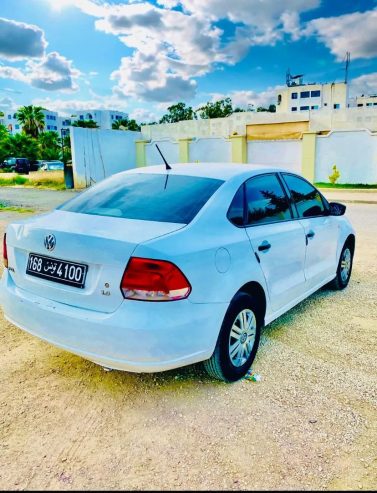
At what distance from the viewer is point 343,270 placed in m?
5.10

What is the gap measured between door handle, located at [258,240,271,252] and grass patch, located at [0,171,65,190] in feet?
74.9

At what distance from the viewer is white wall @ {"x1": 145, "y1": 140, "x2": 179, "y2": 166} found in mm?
26622

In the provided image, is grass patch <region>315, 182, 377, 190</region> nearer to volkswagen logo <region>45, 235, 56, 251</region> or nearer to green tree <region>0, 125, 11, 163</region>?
volkswagen logo <region>45, 235, 56, 251</region>

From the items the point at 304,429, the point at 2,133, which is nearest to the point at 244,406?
the point at 304,429

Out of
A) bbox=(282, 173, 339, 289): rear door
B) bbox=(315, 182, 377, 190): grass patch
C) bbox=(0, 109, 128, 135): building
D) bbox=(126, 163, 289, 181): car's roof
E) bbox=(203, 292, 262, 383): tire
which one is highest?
bbox=(0, 109, 128, 135): building

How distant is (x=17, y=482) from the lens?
2096mm

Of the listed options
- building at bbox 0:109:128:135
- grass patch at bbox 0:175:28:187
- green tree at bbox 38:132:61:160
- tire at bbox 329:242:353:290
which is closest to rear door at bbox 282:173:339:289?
tire at bbox 329:242:353:290

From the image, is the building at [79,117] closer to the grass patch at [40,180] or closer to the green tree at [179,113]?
the green tree at [179,113]

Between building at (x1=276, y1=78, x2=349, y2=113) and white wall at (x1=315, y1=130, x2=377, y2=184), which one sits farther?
building at (x1=276, y1=78, x2=349, y2=113)

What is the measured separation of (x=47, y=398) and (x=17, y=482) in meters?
0.73

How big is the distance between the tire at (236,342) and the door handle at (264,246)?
388 millimetres

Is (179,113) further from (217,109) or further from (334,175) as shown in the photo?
(334,175)

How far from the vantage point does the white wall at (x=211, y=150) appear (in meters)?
24.9

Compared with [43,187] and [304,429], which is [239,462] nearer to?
[304,429]
